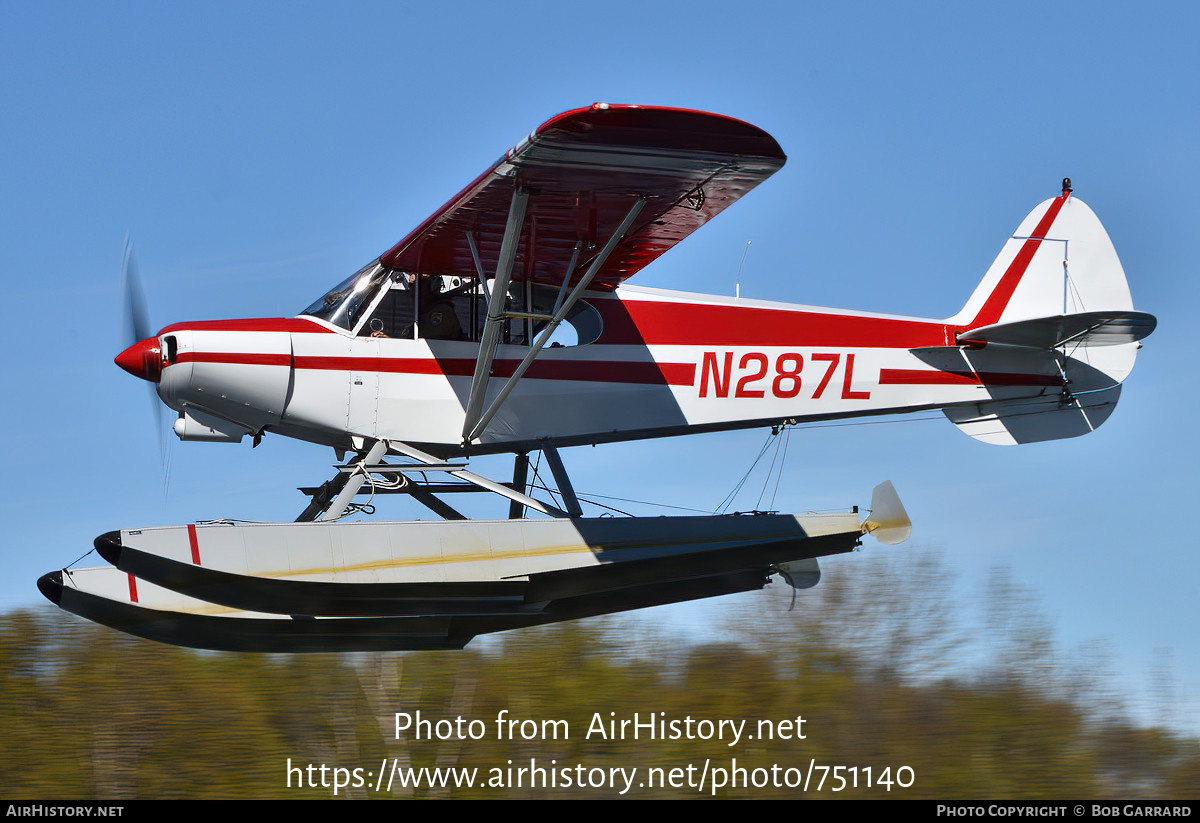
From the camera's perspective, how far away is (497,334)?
8633mm

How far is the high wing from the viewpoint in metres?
7.14

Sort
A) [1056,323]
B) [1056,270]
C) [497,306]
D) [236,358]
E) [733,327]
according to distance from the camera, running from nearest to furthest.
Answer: [497,306], [236,358], [733,327], [1056,323], [1056,270]

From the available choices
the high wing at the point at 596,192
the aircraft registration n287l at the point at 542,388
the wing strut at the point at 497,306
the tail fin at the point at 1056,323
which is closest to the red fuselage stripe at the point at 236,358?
the aircraft registration n287l at the point at 542,388

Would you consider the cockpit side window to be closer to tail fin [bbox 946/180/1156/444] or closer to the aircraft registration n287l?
the aircraft registration n287l

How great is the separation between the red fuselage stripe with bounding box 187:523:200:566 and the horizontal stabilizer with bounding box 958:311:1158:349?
6364mm

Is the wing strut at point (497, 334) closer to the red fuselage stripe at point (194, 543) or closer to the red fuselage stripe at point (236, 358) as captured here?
the red fuselage stripe at point (236, 358)

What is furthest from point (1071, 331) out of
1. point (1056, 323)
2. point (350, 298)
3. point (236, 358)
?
point (236, 358)

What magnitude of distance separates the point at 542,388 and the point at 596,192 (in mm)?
1742

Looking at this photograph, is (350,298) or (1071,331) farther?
(1071,331)

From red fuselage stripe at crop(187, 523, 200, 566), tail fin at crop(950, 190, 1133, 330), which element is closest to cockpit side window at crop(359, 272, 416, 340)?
red fuselage stripe at crop(187, 523, 200, 566)

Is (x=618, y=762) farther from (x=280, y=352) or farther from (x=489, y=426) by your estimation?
(x=280, y=352)

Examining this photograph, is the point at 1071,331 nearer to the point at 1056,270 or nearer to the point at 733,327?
the point at 1056,270

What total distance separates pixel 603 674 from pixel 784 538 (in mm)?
7139

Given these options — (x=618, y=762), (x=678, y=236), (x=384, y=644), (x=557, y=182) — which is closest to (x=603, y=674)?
(x=618, y=762)
